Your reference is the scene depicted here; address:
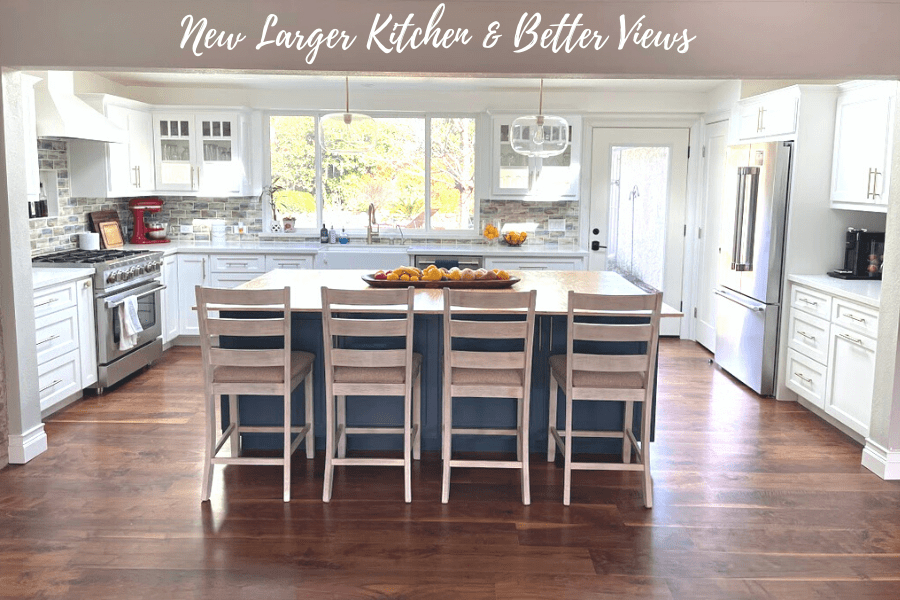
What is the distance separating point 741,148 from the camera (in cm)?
595

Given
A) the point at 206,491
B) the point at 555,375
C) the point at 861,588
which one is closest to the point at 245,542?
the point at 206,491

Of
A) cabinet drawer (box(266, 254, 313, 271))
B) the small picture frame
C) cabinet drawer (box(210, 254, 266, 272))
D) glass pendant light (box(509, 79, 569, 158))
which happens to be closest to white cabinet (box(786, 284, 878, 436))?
glass pendant light (box(509, 79, 569, 158))

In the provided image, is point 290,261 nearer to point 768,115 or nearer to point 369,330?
point 369,330

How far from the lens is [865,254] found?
5125mm

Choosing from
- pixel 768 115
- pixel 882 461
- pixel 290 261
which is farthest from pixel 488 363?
pixel 290 261

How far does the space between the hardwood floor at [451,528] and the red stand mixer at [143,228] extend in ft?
9.37

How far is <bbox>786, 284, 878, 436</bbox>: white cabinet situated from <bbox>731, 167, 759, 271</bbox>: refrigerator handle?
1.55 feet

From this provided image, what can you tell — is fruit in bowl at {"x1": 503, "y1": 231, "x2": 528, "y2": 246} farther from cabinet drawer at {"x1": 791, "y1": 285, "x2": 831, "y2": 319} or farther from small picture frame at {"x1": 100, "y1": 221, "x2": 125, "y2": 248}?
small picture frame at {"x1": 100, "y1": 221, "x2": 125, "y2": 248}

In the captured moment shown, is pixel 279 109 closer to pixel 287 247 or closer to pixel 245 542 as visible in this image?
pixel 287 247

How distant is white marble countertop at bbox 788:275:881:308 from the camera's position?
4.41m

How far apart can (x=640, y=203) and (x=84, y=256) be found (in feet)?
16.5

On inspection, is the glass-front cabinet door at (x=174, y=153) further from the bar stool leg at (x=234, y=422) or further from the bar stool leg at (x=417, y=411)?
the bar stool leg at (x=417, y=411)

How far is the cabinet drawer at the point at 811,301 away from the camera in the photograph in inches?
192

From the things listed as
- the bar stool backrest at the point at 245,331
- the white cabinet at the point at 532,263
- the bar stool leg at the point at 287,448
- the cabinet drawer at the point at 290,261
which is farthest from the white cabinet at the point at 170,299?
the bar stool leg at the point at 287,448
